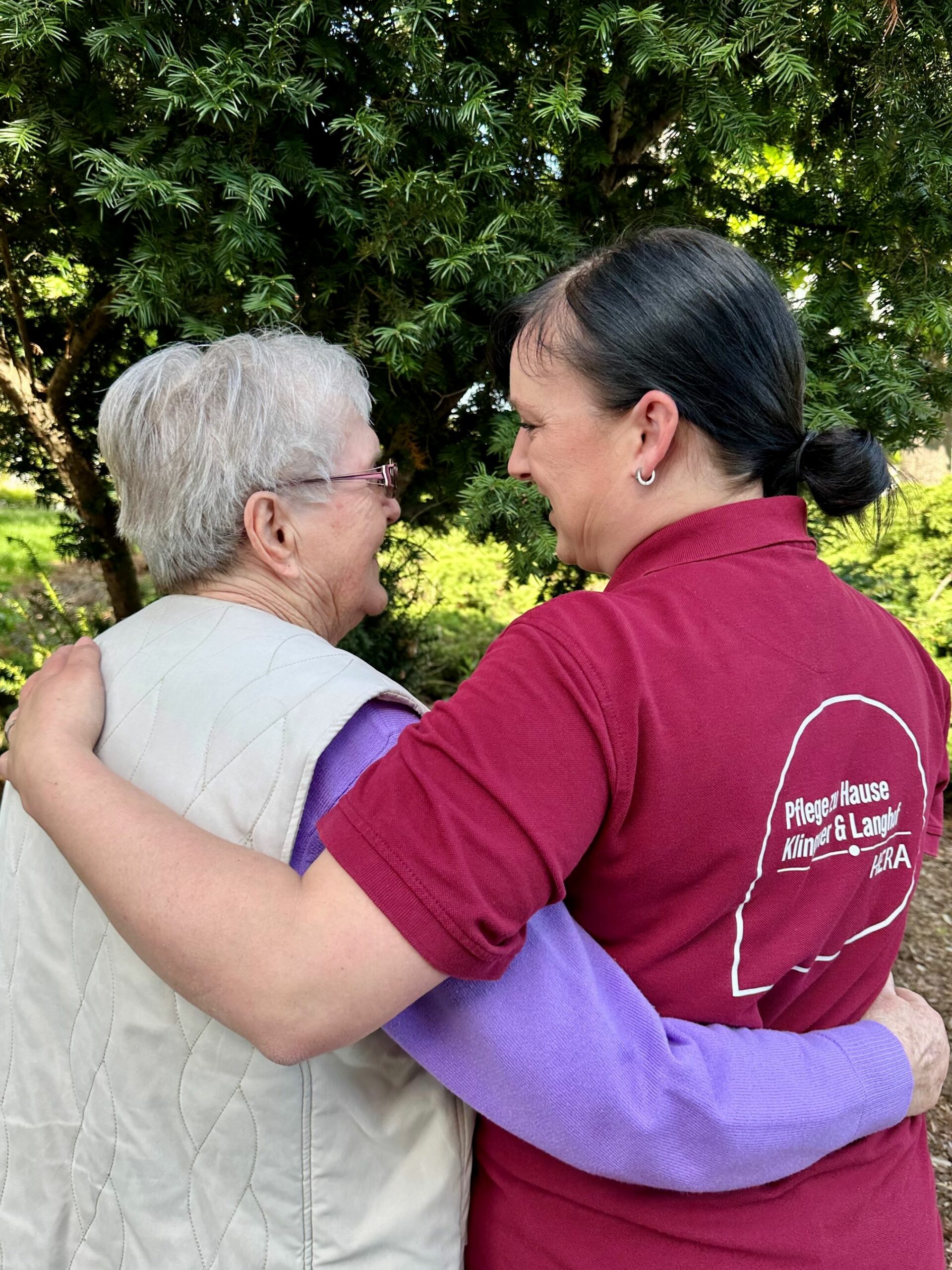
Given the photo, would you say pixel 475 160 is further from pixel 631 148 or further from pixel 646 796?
pixel 646 796

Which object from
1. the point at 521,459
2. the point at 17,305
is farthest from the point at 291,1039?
the point at 17,305

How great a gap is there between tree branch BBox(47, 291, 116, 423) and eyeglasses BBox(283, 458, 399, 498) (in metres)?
1.52

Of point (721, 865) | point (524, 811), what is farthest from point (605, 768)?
point (721, 865)

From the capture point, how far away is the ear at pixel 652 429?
128 cm

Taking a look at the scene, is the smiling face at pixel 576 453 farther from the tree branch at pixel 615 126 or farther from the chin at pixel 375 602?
the tree branch at pixel 615 126

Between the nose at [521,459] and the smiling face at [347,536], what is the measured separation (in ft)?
1.10

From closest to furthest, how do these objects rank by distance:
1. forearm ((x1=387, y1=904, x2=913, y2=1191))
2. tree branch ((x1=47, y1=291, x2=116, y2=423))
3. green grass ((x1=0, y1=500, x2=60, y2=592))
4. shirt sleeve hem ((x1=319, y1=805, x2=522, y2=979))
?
shirt sleeve hem ((x1=319, y1=805, x2=522, y2=979))
forearm ((x1=387, y1=904, x2=913, y2=1191))
tree branch ((x1=47, y1=291, x2=116, y2=423))
green grass ((x1=0, y1=500, x2=60, y2=592))

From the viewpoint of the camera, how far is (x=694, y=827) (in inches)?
42.7

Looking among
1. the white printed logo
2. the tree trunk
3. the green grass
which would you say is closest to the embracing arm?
the white printed logo

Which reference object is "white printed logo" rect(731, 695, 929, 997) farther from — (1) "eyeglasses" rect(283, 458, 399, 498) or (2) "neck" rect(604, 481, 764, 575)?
(1) "eyeglasses" rect(283, 458, 399, 498)

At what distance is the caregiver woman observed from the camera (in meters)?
0.96

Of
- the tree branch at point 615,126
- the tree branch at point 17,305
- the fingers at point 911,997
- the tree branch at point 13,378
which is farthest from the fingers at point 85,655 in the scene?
the tree branch at point 13,378

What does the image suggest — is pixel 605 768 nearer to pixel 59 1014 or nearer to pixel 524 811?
pixel 524 811

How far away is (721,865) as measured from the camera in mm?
1113
